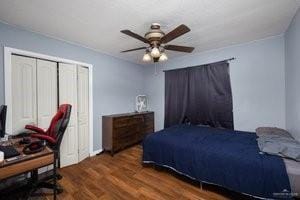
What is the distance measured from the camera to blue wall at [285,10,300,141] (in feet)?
6.84

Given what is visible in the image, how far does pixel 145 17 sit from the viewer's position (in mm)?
2086

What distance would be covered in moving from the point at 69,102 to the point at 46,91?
440 mm

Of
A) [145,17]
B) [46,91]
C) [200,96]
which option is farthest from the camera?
[200,96]

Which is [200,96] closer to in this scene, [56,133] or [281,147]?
[281,147]

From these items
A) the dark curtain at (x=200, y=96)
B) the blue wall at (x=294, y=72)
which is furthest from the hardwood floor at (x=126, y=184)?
the dark curtain at (x=200, y=96)

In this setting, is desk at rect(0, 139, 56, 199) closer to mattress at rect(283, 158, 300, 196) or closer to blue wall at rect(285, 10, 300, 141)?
mattress at rect(283, 158, 300, 196)

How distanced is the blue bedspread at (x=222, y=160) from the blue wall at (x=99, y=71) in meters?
1.55

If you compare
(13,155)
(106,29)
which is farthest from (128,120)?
(13,155)

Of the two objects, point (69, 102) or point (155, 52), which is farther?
point (69, 102)

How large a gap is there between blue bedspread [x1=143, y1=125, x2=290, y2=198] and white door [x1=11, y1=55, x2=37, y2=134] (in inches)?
77.7

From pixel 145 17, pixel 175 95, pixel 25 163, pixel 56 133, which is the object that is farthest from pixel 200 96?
pixel 25 163

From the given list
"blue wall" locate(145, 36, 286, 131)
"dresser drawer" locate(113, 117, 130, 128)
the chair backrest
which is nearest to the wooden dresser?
"dresser drawer" locate(113, 117, 130, 128)

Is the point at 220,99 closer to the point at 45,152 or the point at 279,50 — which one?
the point at 279,50

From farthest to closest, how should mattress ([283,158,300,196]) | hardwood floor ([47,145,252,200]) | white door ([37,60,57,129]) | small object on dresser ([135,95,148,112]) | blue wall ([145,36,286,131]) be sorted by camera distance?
small object on dresser ([135,95,148,112]), blue wall ([145,36,286,131]), white door ([37,60,57,129]), hardwood floor ([47,145,252,200]), mattress ([283,158,300,196])
